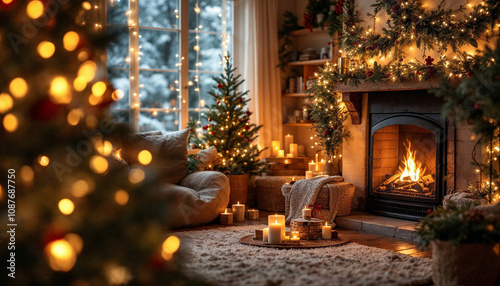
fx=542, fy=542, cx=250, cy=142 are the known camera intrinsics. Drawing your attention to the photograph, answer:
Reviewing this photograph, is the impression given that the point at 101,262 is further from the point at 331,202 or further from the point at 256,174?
the point at 256,174

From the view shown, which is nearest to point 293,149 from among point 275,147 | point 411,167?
point 275,147

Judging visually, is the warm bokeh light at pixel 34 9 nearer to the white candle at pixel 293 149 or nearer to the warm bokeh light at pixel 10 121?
the warm bokeh light at pixel 10 121

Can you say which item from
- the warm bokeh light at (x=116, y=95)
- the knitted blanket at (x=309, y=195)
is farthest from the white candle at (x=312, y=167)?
the warm bokeh light at (x=116, y=95)

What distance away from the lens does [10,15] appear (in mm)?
1776

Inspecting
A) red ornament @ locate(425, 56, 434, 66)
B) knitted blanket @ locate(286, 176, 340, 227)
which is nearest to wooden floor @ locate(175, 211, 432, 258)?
knitted blanket @ locate(286, 176, 340, 227)

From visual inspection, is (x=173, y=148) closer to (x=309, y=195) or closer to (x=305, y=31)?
(x=309, y=195)

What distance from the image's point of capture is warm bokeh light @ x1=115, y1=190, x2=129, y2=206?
182 cm

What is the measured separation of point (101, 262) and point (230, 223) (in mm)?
3086

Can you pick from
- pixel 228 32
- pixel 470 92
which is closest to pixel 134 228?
pixel 470 92

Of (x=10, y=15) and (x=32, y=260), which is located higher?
(x=10, y=15)

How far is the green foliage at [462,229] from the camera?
110 inches

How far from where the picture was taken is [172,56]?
6023 millimetres

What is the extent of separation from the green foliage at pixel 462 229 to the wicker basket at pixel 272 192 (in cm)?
272

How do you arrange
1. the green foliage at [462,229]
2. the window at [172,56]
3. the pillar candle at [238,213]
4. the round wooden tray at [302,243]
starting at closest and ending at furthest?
the green foliage at [462,229], the round wooden tray at [302,243], the pillar candle at [238,213], the window at [172,56]
